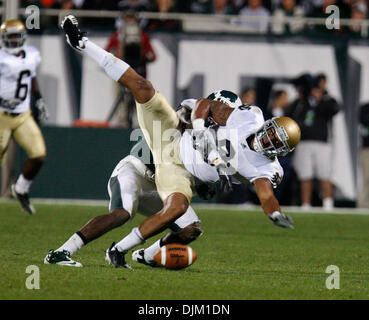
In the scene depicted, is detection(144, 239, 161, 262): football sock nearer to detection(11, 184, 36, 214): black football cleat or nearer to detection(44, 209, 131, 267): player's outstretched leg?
detection(44, 209, 131, 267): player's outstretched leg

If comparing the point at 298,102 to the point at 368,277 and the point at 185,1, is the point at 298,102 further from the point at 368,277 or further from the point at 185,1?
the point at 368,277

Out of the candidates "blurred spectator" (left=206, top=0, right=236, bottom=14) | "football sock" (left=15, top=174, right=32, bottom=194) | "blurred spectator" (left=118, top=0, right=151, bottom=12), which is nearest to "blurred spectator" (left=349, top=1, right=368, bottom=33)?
"blurred spectator" (left=206, top=0, right=236, bottom=14)

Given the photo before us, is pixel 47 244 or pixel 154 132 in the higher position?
pixel 154 132

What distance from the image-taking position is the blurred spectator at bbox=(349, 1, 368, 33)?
14055mm

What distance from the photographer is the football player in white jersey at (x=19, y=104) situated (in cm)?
1036

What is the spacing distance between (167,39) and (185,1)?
0.98 meters

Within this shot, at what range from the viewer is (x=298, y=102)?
13.4 metres

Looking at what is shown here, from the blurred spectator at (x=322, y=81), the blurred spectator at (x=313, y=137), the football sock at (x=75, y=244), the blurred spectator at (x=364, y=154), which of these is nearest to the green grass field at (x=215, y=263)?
the football sock at (x=75, y=244)

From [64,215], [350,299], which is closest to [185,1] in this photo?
[64,215]

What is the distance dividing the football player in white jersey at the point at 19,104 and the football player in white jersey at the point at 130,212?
359 centimetres

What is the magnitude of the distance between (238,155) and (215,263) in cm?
118

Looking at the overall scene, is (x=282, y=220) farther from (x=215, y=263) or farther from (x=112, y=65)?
(x=112, y=65)

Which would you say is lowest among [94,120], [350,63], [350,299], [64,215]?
[350,299]
